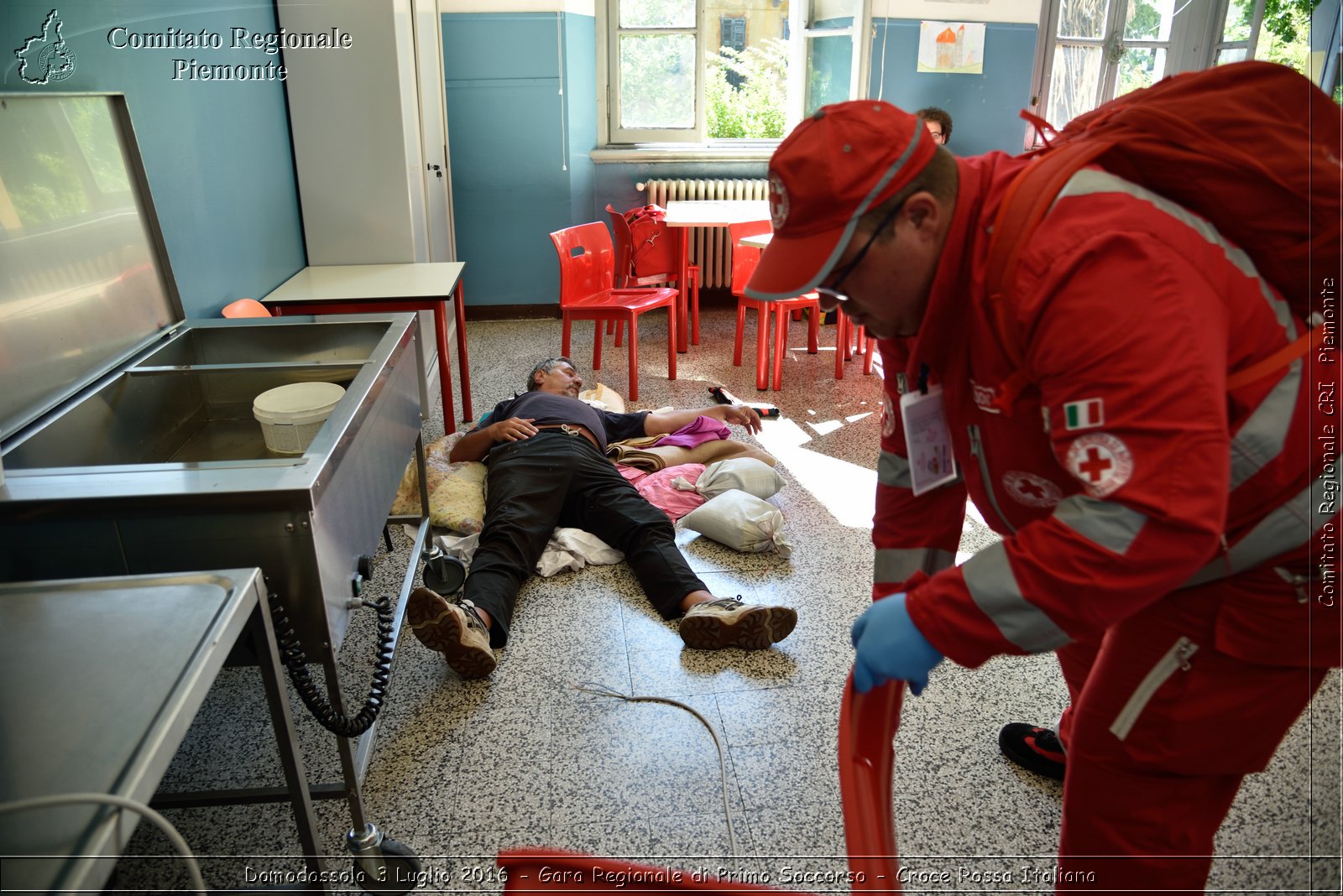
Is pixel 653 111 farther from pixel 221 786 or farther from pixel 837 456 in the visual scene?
pixel 221 786

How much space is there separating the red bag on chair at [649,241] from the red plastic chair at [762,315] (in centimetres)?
41

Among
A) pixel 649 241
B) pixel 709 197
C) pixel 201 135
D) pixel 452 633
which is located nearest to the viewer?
pixel 452 633

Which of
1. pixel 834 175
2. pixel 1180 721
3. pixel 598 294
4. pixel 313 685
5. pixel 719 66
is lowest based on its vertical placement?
pixel 313 685

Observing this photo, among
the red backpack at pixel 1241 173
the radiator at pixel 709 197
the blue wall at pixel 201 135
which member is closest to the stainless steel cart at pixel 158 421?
the blue wall at pixel 201 135

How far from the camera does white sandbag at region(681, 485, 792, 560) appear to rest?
288 cm

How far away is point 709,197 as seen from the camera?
598 centimetres

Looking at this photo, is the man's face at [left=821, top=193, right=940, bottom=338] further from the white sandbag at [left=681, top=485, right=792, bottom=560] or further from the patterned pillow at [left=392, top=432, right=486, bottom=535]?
the patterned pillow at [left=392, top=432, right=486, bottom=535]

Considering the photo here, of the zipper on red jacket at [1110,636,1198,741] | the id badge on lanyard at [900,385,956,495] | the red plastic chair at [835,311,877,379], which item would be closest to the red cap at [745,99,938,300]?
the id badge on lanyard at [900,385,956,495]

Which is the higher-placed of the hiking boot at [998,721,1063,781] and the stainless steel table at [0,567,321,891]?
the stainless steel table at [0,567,321,891]

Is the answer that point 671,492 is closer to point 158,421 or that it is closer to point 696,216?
point 158,421

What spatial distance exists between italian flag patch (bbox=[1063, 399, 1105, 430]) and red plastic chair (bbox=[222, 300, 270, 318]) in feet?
7.93

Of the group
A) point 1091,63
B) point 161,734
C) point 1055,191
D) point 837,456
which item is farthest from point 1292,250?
point 1091,63

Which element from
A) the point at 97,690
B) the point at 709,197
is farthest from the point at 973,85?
the point at 97,690

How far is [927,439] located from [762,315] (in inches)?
132
